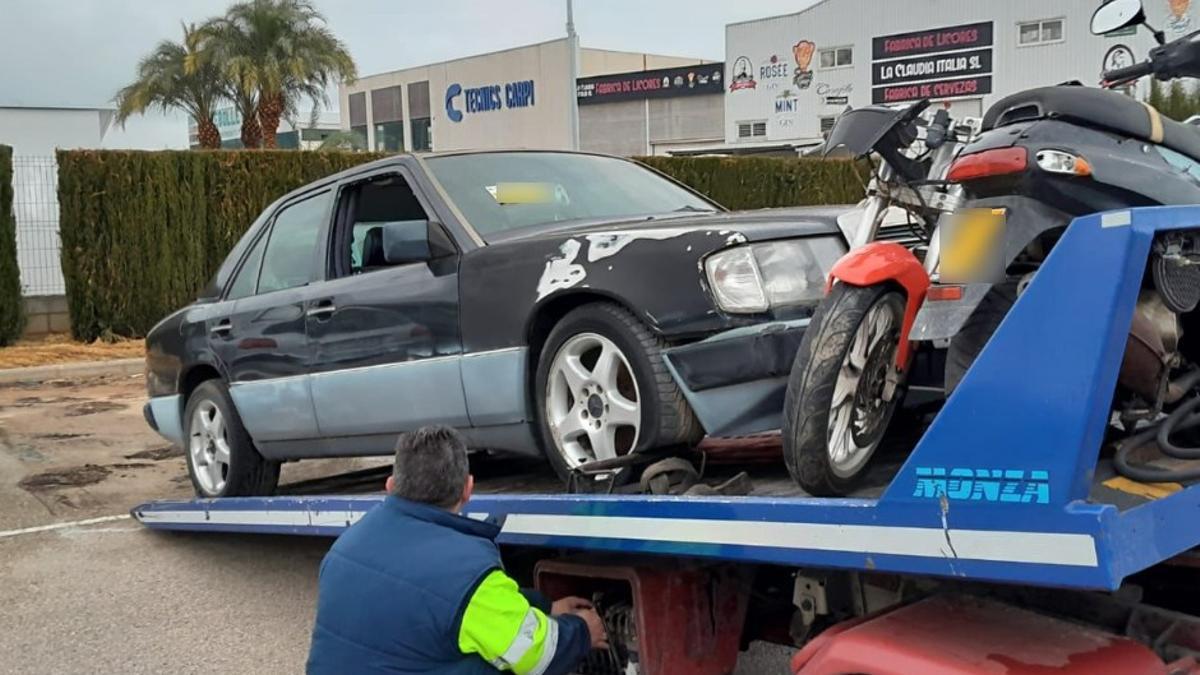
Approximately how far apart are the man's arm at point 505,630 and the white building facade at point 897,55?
3731 centimetres

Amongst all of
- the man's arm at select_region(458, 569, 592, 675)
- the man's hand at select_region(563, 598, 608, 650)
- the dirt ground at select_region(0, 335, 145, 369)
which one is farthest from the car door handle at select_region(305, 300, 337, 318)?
the dirt ground at select_region(0, 335, 145, 369)

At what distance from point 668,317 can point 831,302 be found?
27.9 inches

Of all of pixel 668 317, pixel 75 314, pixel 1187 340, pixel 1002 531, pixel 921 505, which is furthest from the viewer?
pixel 75 314

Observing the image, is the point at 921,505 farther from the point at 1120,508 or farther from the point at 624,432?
the point at 624,432

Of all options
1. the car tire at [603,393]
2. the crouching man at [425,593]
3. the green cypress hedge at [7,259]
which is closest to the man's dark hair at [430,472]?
the crouching man at [425,593]

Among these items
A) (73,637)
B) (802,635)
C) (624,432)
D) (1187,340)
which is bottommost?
(73,637)

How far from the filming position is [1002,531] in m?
2.59

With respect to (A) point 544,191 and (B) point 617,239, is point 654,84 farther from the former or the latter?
(B) point 617,239

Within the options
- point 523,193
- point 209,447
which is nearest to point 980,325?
point 523,193

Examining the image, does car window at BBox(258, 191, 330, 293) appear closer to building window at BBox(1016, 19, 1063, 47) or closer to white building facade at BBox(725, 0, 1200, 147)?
white building facade at BBox(725, 0, 1200, 147)

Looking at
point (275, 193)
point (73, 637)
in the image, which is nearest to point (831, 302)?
point (73, 637)

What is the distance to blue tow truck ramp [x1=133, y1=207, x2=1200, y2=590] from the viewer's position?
250 cm

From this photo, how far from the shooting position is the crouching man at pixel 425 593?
125 inches

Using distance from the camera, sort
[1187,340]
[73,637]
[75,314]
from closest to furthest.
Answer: [1187,340] → [73,637] → [75,314]
